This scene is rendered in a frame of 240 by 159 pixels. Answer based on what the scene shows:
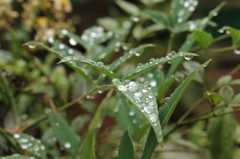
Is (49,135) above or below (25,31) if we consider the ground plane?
below

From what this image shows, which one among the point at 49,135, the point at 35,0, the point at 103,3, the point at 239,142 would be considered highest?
the point at 35,0

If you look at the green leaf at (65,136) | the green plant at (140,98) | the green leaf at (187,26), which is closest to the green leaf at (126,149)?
the green plant at (140,98)

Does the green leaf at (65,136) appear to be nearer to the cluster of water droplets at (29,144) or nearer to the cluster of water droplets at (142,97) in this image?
the cluster of water droplets at (29,144)

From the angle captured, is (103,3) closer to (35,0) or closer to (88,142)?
(35,0)

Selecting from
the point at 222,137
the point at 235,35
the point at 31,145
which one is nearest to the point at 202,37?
the point at 235,35

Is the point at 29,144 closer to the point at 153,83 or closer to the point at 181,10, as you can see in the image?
the point at 153,83

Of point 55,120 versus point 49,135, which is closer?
point 55,120

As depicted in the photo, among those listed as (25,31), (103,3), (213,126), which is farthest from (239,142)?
(103,3)

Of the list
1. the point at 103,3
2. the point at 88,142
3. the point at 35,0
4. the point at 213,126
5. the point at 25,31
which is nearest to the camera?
the point at 88,142
